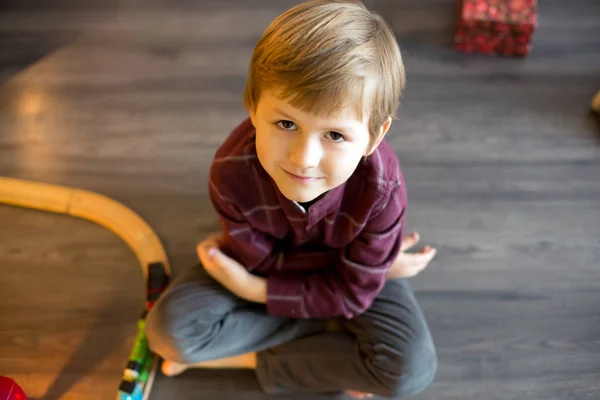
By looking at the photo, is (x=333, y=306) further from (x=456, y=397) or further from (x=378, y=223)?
(x=456, y=397)

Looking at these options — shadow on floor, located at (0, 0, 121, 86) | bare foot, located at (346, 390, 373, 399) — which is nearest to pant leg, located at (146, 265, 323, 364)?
bare foot, located at (346, 390, 373, 399)

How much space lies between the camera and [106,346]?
3.48 feet

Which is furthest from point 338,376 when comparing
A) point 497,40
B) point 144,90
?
point 497,40

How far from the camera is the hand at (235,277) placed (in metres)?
0.94

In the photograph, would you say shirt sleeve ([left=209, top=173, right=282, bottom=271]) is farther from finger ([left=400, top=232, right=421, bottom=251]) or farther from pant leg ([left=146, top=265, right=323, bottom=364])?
finger ([left=400, top=232, right=421, bottom=251])

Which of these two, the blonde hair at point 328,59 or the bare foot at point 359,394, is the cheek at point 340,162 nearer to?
the blonde hair at point 328,59

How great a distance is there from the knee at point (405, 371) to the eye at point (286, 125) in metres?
0.47

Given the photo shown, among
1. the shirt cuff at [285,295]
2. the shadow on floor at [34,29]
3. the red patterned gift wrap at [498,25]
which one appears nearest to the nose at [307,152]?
the shirt cuff at [285,295]

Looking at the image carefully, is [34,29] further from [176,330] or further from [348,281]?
[348,281]

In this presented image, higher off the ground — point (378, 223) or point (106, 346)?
point (378, 223)

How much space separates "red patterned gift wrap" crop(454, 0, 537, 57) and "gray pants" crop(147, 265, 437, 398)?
81 cm

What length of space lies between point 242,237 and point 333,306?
19cm

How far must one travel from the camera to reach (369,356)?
Result: 0.95 m

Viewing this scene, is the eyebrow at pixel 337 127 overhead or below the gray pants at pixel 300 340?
overhead
